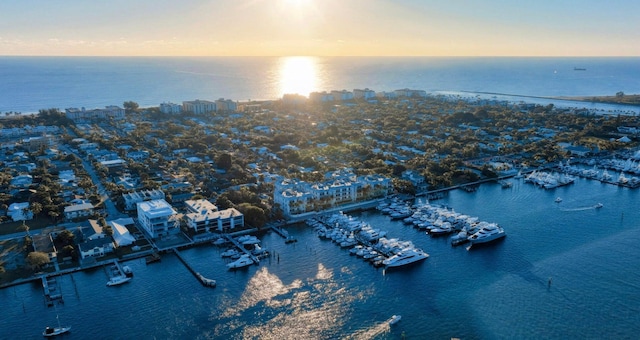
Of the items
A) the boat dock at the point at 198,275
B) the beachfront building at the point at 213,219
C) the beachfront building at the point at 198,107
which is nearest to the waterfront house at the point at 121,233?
the boat dock at the point at 198,275

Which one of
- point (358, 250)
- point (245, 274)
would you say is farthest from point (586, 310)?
point (245, 274)

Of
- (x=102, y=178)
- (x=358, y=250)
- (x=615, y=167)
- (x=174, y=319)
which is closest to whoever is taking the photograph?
(x=174, y=319)

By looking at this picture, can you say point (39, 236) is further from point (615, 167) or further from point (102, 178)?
point (615, 167)

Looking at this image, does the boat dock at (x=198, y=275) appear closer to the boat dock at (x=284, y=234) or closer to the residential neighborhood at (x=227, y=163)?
the residential neighborhood at (x=227, y=163)

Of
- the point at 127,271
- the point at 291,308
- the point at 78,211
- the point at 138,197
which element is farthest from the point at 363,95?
the point at 291,308

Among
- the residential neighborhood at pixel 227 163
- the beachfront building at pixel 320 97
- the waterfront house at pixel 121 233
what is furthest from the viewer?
the beachfront building at pixel 320 97

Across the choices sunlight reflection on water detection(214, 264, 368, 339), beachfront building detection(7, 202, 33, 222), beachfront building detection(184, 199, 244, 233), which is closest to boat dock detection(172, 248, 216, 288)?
sunlight reflection on water detection(214, 264, 368, 339)

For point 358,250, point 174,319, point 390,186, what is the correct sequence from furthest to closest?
1. point 390,186
2. point 358,250
3. point 174,319
